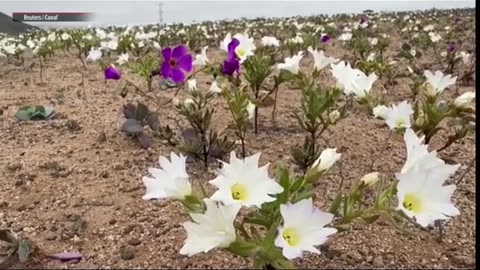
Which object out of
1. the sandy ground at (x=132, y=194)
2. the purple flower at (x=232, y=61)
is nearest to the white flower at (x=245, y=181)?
the sandy ground at (x=132, y=194)

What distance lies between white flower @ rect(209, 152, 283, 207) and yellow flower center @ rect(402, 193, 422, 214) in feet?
0.72

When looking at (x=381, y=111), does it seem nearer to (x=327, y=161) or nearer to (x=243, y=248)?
(x=327, y=161)

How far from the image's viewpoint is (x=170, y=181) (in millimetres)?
1127

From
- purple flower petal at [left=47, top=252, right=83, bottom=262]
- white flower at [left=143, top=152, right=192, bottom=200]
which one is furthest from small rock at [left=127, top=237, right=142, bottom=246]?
white flower at [left=143, top=152, right=192, bottom=200]

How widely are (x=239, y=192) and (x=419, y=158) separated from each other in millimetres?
338

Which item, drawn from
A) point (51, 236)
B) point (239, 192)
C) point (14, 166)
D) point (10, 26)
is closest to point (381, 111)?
point (239, 192)

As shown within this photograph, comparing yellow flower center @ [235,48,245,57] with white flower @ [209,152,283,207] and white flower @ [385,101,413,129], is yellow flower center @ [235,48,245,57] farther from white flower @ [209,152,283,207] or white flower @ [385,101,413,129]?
white flower @ [209,152,283,207]

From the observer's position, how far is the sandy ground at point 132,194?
158cm

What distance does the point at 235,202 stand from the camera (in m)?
1.04

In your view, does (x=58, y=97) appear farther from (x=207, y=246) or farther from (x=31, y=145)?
(x=207, y=246)

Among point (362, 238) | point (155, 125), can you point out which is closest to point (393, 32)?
point (155, 125)

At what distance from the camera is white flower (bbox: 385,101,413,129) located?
1.59 metres

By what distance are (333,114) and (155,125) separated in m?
0.86

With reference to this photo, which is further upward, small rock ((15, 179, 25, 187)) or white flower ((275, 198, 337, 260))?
small rock ((15, 179, 25, 187))
